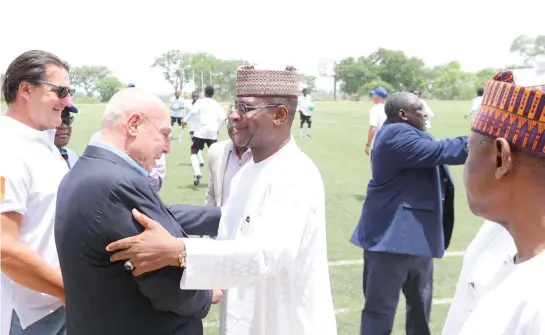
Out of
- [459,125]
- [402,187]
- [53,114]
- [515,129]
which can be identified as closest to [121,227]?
[53,114]

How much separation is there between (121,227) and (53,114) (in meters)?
1.08

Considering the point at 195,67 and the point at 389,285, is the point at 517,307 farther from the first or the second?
the point at 195,67

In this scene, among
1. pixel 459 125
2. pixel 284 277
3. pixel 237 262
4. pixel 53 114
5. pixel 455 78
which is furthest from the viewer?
pixel 455 78

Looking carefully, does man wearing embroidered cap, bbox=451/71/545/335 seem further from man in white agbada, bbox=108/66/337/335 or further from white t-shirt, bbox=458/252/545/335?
man in white agbada, bbox=108/66/337/335

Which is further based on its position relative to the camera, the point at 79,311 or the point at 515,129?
the point at 79,311

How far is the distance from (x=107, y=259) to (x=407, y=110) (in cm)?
260

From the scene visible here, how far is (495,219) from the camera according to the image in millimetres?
1333

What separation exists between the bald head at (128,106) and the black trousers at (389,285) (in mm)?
2247

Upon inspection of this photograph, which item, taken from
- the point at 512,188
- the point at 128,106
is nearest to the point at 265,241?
the point at 128,106

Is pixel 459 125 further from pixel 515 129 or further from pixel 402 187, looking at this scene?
pixel 515 129

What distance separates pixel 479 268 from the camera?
1.70 m

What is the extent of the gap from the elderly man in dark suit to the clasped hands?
0.03 meters

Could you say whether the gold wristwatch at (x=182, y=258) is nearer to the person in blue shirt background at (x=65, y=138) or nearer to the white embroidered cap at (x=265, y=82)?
the white embroidered cap at (x=265, y=82)

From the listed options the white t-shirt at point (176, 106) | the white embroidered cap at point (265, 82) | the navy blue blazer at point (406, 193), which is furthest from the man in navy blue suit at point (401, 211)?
the white t-shirt at point (176, 106)
